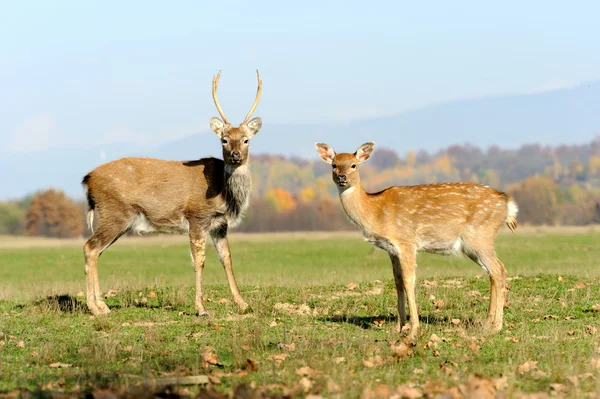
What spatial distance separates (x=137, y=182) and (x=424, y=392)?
893 centimetres

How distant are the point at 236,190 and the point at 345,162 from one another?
349 centimetres

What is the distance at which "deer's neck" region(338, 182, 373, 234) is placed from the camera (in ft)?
41.1

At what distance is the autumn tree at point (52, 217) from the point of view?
101 meters

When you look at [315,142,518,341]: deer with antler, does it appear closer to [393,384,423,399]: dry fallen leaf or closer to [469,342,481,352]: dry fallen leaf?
[469,342,481,352]: dry fallen leaf

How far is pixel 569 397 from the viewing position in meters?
7.99

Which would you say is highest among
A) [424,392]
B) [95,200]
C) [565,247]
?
[95,200]

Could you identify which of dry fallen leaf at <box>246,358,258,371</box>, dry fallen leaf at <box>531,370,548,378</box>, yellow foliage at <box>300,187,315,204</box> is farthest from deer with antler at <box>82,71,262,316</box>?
yellow foliage at <box>300,187,315,204</box>

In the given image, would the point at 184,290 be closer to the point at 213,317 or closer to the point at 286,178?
the point at 213,317

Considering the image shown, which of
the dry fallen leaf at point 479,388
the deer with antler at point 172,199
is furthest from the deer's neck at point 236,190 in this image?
the dry fallen leaf at point 479,388

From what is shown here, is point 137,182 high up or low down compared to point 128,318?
up

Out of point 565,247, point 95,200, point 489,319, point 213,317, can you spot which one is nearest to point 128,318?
point 213,317

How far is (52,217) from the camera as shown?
4003 inches

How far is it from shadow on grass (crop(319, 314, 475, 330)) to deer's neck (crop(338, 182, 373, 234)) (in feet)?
4.90

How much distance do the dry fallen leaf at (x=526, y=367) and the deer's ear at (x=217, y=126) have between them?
7.93 meters
